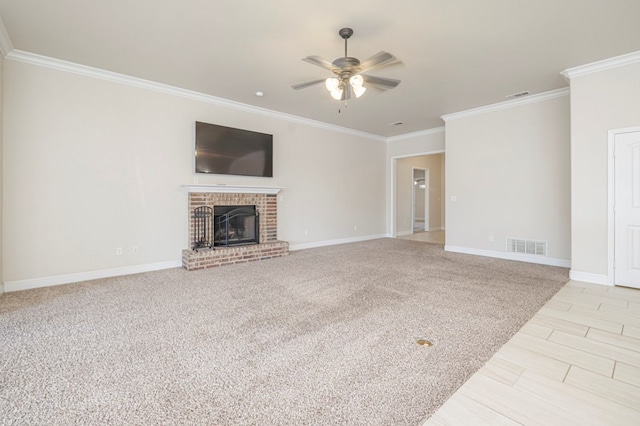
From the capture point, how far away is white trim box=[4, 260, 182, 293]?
3.55m

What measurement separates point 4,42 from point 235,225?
3597 mm

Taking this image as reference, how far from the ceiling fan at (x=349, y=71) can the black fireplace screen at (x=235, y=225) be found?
9.05 ft

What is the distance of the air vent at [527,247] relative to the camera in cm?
505

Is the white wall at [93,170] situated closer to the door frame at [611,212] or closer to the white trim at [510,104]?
the white trim at [510,104]

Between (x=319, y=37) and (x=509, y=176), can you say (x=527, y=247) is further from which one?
(x=319, y=37)

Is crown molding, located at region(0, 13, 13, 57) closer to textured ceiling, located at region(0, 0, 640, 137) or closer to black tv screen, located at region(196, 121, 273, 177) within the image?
textured ceiling, located at region(0, 0, 640, 137)

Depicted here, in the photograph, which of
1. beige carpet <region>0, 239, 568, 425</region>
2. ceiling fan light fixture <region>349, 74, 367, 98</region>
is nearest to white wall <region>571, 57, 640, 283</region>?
beige carpet <region>0, 239, 568, 425</region>

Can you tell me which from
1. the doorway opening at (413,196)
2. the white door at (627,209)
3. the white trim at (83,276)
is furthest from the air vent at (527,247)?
the white trim at (83,276)

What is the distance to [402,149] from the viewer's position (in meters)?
7.88

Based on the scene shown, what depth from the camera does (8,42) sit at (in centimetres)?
322

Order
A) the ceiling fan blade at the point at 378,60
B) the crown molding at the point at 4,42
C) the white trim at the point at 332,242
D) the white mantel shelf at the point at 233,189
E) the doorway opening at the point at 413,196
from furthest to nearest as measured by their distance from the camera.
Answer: the doorway opening at the point at 413,196, the white trim at the point at 332,242, the white mantel shelf at the point at 233,189, the crown molding at the point at 4,42, the ceiling fan blade at the point at 378,60

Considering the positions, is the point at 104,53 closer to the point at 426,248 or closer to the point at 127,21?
the point at 127,21

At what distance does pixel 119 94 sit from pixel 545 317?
585 cm

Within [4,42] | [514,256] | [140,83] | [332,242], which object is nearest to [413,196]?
[332,242]
